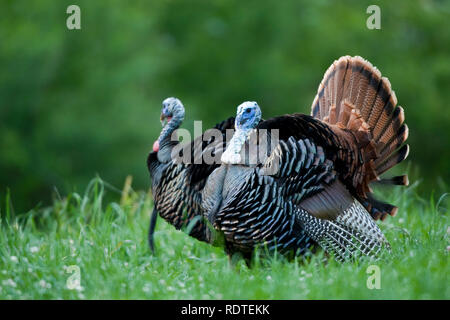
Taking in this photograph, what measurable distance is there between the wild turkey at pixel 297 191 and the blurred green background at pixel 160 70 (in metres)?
9.94

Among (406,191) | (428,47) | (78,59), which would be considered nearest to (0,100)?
(78,59)

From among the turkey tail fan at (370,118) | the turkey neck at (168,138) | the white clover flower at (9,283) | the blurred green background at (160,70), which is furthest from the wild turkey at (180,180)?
the blurred green background at (160,70)

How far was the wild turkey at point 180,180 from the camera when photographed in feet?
15.9

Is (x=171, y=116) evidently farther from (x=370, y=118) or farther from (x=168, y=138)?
(x=370, y=118)

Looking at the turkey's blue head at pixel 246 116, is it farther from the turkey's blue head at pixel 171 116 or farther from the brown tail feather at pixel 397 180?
the brown tail feather at pixel 397 180

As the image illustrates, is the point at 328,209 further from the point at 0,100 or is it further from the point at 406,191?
the point at 0,100

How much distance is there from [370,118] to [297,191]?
1.01m

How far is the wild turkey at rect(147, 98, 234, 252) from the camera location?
191 inches

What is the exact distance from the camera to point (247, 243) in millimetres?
4453

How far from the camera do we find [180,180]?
4.99 metres

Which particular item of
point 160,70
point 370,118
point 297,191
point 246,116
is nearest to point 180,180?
point 246,116

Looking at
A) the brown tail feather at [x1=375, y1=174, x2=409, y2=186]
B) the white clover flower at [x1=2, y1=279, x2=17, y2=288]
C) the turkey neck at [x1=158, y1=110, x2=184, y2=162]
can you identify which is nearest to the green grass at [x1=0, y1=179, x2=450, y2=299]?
the white clover flower at [x1=2, y1=279, x2=17, y2=288]

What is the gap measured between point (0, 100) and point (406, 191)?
1302cm

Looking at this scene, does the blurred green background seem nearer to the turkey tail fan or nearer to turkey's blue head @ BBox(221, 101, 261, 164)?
the turkey tail fan
